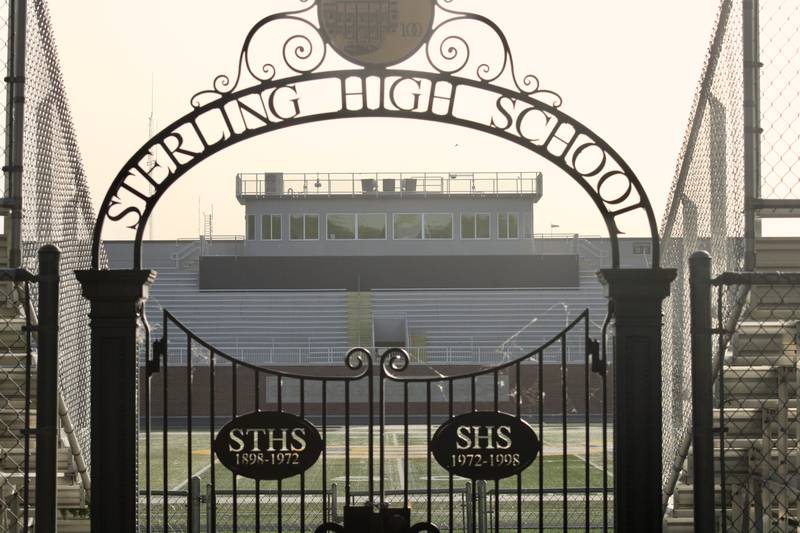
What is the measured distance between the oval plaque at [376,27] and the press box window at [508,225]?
144 ft

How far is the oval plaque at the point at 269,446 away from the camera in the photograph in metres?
5.19

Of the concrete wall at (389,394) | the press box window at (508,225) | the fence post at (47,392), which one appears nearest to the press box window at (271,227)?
the press box window at (508,225)

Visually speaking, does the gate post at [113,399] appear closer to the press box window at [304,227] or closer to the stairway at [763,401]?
the stairway at [763,401]

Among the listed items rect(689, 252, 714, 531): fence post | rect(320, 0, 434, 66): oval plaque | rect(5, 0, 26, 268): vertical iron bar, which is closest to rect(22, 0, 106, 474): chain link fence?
rect(5, 0, 26, 268): vertical iron bar

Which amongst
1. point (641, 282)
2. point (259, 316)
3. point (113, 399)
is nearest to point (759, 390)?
point (641, 282)

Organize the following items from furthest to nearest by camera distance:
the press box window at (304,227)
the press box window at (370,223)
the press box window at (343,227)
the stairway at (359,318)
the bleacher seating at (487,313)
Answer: the press box window at (370,223) < the press box window at (343,227) < the press box window at (304,227) < the stairway at (359,318) < the bleacher seating at (487,313)

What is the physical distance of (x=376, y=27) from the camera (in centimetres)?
512

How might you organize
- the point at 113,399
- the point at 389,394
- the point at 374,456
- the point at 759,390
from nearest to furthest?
the point at 113,399 < the point at 759,390 < the point at 374,456 < the point at 389,394

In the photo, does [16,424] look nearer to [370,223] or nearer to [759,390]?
[759,390]

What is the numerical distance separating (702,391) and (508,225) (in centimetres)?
4480

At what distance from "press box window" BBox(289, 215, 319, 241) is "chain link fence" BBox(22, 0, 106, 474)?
4243 centimetres

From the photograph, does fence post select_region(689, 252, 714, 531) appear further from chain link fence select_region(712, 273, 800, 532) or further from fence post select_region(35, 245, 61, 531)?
fence post select_region(35, 245, 61, 531)

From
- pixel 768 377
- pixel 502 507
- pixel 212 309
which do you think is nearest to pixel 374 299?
pixel 212 309

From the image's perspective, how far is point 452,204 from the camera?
1949 inches
